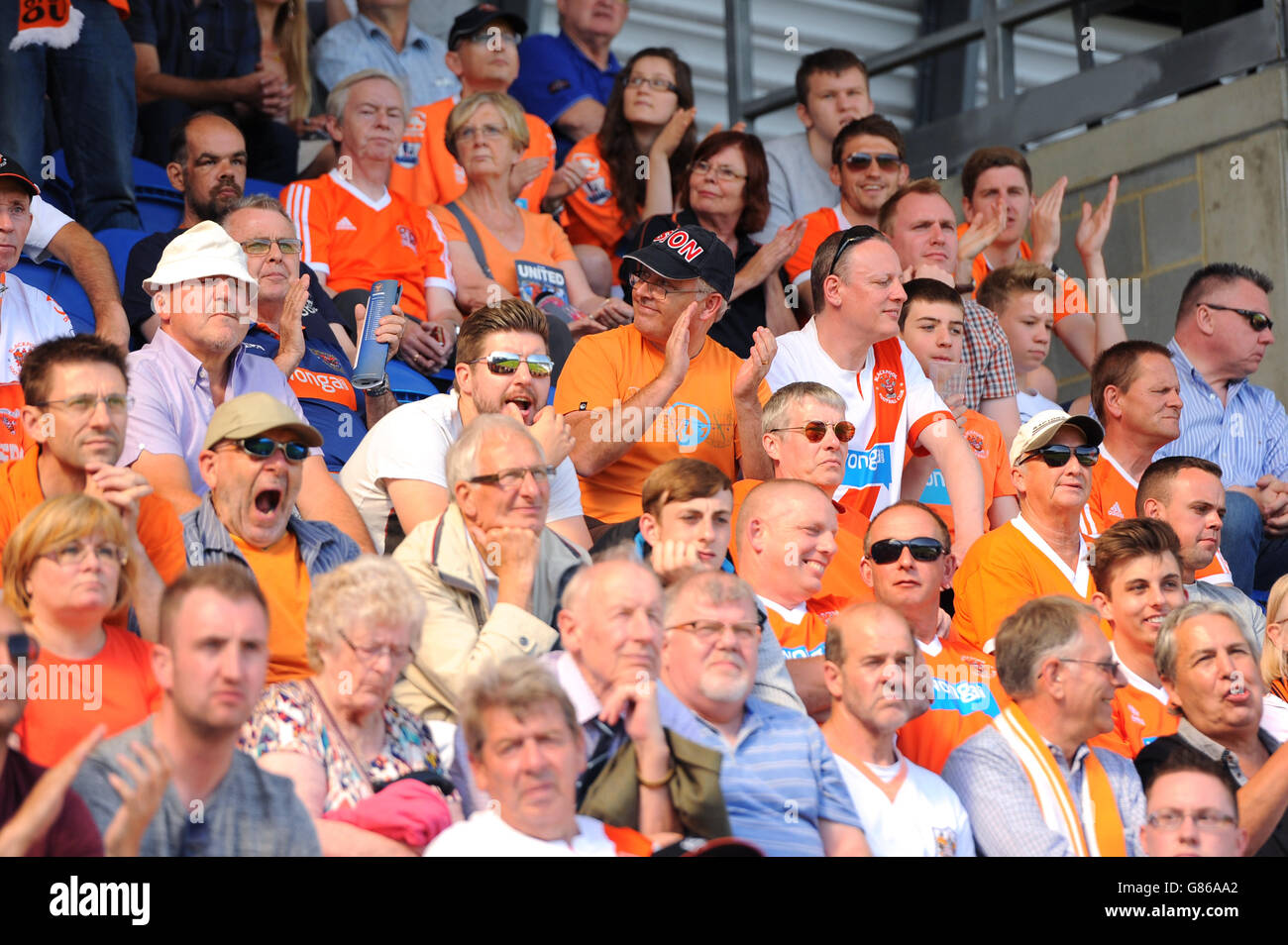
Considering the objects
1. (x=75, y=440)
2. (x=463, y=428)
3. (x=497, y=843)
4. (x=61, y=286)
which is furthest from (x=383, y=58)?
(x=497, y=843)

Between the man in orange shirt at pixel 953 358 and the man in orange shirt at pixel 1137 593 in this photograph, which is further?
the man in orange shirt at pixel 953 358

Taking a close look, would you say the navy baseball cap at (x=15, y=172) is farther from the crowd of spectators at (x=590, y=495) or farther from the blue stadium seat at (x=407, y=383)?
the blue stadium seat at (x=407, y=383)

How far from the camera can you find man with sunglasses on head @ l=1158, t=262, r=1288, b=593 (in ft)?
24.4

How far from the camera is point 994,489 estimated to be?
22.5ft

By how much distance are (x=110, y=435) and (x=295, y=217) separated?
3.01 m

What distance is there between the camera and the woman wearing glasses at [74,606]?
393 cm

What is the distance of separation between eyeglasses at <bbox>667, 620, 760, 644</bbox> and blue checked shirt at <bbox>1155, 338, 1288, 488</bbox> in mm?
3588

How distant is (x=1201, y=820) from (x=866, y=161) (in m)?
4.30

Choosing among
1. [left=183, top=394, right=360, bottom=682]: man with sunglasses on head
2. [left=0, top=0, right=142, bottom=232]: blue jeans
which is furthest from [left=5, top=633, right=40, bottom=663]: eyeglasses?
[left=0, top=0, right=142, bottom=232]: blue jeans

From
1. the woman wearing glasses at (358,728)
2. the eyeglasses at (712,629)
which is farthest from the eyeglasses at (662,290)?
the woman wearing glasses at (358,728)

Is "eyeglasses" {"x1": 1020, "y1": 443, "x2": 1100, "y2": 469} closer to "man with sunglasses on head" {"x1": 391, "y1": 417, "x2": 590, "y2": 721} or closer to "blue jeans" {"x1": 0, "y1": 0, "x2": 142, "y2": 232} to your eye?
"man with sunglasses on head" {"x1": 391, "y1": 417, "x2": 590, "y2": 721}

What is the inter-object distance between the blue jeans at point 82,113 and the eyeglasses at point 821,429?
2.95m
